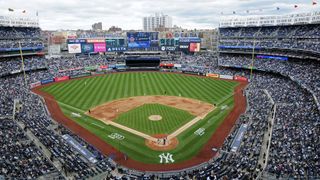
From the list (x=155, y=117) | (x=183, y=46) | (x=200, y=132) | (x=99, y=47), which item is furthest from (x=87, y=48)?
(x=200, y=132)

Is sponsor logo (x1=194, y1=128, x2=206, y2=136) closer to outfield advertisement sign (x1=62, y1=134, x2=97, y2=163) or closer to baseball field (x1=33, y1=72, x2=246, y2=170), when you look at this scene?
baseball field (x1=33, y1=72, x2=246, y2=170)

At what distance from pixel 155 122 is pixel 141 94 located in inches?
673

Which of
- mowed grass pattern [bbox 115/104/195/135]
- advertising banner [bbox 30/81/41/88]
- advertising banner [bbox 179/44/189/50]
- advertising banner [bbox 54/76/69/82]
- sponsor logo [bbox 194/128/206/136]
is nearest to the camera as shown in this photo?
sponsor logo [bbox 194/128/206/136]

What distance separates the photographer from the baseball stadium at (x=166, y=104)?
26750 mm

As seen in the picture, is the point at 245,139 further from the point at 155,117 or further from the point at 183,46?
the point at 183,46

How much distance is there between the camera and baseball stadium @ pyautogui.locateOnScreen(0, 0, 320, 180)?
87.8 feet

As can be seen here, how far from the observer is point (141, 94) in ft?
184

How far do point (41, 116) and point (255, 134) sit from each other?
31.4 metres

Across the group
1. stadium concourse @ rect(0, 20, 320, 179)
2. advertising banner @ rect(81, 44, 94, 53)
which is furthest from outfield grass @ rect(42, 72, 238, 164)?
advertising banner @ rect(81, 44, 94, 53)

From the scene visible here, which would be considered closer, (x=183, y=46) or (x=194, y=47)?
(x=194, y=47)

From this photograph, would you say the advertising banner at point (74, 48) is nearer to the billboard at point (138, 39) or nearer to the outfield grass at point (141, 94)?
the billboard at point (138, 39)

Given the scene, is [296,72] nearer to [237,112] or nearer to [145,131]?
[237,112]

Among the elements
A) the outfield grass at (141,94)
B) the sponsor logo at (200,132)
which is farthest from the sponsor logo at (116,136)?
the sponsor logo at (200,132)

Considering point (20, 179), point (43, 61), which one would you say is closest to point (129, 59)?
point (43, 61)
